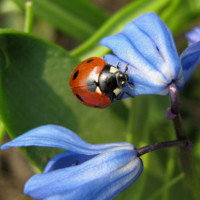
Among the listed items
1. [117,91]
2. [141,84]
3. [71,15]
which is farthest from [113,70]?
[71,15]

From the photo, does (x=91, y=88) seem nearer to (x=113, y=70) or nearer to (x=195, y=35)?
(x=113, y=70)

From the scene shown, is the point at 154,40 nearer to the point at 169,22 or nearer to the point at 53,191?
the point at 53,191

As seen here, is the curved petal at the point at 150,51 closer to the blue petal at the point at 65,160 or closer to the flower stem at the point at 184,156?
the flower stem at the point at 184,156

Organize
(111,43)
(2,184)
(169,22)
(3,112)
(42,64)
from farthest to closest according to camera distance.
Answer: (2,184), (169,22), (42,64), (3,112), (111,43)

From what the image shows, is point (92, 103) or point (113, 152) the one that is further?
point (92, 103)

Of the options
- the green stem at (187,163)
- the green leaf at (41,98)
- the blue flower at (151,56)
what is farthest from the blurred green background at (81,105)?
the blue flower at (151,56)

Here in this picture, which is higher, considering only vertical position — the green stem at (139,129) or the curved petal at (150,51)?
the curved petal at (150,51)

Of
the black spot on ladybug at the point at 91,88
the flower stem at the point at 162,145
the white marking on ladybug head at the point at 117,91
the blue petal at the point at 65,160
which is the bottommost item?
the flower stem at the point at 162,145

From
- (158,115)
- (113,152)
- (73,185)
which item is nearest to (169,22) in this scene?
(158,115)
